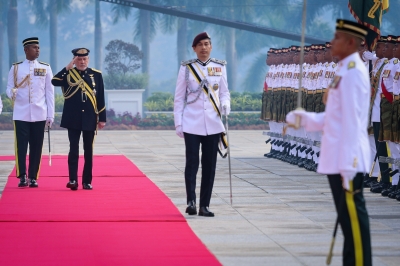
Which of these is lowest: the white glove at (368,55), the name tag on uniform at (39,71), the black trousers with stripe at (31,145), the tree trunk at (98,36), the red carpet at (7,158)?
the red carpet at (7,158)

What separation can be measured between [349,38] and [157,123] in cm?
3120

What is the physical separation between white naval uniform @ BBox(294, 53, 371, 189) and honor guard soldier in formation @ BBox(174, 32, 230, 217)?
12.4 ft

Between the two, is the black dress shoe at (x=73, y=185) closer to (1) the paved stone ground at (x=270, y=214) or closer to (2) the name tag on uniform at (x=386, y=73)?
(1) the paved stone ground at (x=270, y=214)

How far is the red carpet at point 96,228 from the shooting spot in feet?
26.3

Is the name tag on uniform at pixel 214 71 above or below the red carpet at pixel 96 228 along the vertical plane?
above

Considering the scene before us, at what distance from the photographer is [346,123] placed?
677 centimetres

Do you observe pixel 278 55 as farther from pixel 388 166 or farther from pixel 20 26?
pixel 20 26

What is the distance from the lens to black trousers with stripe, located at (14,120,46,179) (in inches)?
541

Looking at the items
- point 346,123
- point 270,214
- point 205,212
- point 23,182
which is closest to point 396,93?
point 270,214

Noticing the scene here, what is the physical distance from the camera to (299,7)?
6225cm

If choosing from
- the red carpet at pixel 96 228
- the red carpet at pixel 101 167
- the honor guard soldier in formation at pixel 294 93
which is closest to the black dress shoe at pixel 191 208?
the red carpet at pixel 96 228

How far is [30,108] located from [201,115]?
3.83 meters

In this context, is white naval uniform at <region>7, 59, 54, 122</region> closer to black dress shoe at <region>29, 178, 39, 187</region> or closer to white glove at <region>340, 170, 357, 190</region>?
black dress shoe at <region>29, 178, 39, 187</region>

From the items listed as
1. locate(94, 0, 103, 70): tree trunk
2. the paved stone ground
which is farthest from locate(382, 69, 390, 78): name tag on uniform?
locate(94, 0, 103, 70): tree trunk
